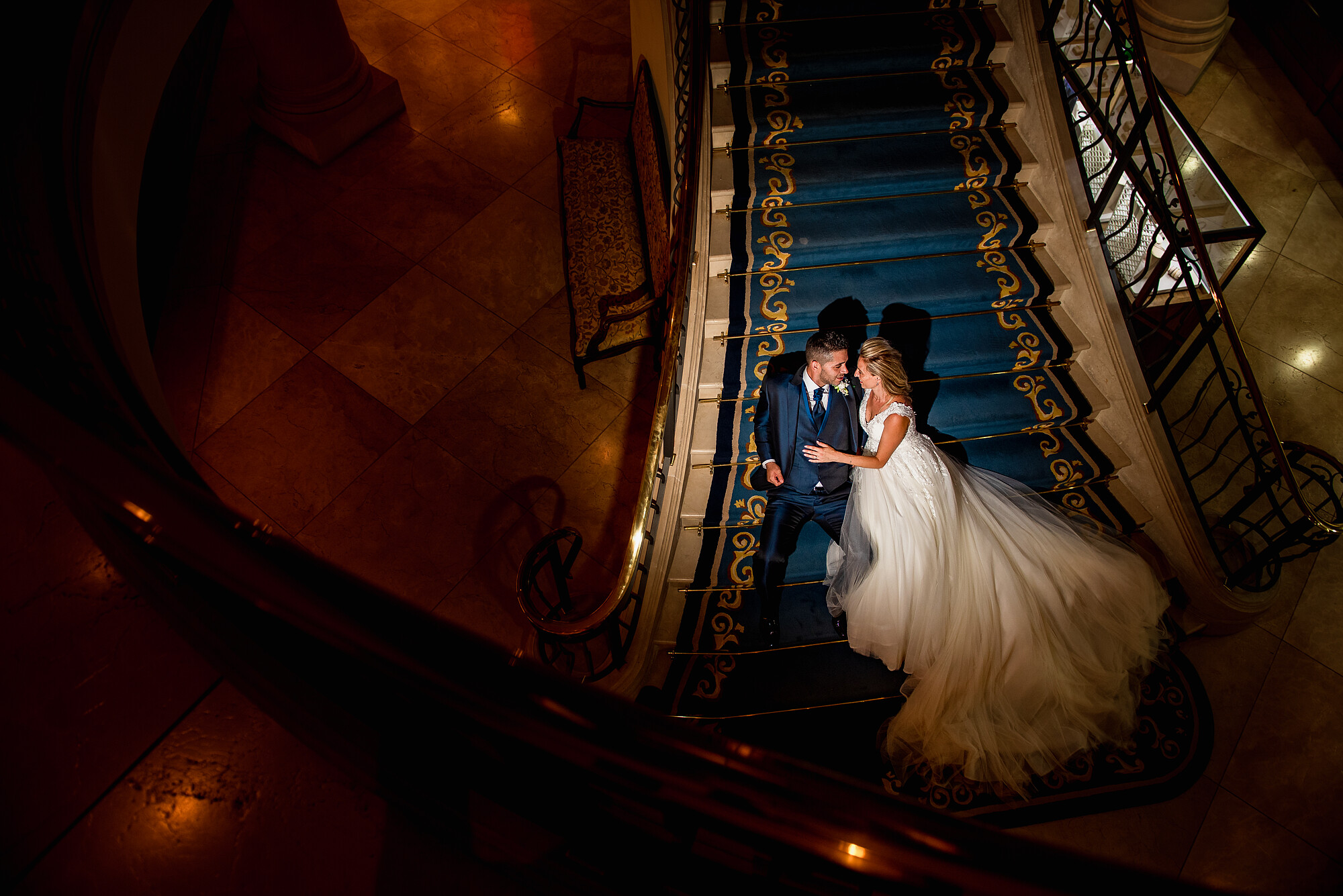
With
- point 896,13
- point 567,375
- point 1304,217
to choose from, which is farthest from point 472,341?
point 1304,217

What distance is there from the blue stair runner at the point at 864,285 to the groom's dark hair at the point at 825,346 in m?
0.74

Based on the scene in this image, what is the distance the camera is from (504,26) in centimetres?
786

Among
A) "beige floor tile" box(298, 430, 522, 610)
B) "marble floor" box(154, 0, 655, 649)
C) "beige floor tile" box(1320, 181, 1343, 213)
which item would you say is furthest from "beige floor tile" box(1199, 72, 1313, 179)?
"beige floor tile" box(298, 430, 522, 610)

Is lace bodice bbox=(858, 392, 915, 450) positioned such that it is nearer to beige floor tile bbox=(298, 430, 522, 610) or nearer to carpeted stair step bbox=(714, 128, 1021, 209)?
carpeted stair step bbox=(714, 128, 1021, 209)

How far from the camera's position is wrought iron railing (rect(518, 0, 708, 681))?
3.41m

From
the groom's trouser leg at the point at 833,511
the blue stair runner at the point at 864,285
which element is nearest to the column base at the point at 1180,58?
the blue stair runner at the point at 864,285

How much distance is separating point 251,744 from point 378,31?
27.5 ft

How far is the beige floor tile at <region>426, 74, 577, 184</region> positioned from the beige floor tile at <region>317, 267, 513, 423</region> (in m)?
1.59

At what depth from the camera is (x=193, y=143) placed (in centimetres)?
664

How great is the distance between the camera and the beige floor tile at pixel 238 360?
5.22m

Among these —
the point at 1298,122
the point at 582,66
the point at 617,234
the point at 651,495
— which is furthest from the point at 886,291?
the point at 1298,122

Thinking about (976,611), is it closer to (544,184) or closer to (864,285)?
(864,285)

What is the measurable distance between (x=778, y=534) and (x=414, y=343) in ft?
11.4

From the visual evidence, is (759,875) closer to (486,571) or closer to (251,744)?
(251,744)
